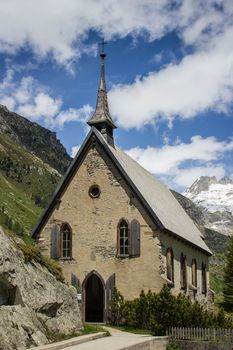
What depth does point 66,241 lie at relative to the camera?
115ft

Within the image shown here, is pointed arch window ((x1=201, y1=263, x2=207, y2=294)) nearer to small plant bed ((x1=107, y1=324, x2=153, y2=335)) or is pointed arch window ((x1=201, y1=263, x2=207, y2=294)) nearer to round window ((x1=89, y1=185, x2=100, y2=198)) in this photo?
small plant bed ((x1=107, y1=324, x2=153, y2=335))

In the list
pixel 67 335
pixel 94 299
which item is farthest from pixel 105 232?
pixel 67 335

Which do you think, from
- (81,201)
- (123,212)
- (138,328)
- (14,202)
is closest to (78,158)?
(81,201)

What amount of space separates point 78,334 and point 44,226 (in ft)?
43.9

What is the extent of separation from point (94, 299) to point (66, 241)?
17.8ft

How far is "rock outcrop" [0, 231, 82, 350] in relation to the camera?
1819 cm

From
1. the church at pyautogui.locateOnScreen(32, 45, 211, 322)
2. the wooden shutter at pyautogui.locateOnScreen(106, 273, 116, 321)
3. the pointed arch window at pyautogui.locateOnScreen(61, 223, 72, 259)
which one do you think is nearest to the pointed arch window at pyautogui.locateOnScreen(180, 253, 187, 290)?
the church at pyautogui.locateOnScreen(32, 45, 211, 322)

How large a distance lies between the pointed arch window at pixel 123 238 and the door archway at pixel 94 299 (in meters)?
3.13

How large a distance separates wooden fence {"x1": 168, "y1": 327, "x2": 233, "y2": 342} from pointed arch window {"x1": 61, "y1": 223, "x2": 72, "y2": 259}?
1037cm

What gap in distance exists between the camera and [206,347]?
25719mm

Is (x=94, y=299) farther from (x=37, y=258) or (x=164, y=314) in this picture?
(x=37, y=258)

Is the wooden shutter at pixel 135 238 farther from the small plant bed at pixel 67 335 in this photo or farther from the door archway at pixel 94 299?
the small plant bed at pixel 67 335

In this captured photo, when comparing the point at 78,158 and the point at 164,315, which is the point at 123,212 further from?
the point at 164,315

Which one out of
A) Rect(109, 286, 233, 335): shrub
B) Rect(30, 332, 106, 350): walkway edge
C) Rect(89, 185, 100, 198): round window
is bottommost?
Rect(30, 332, 106, 350): walkway edge
